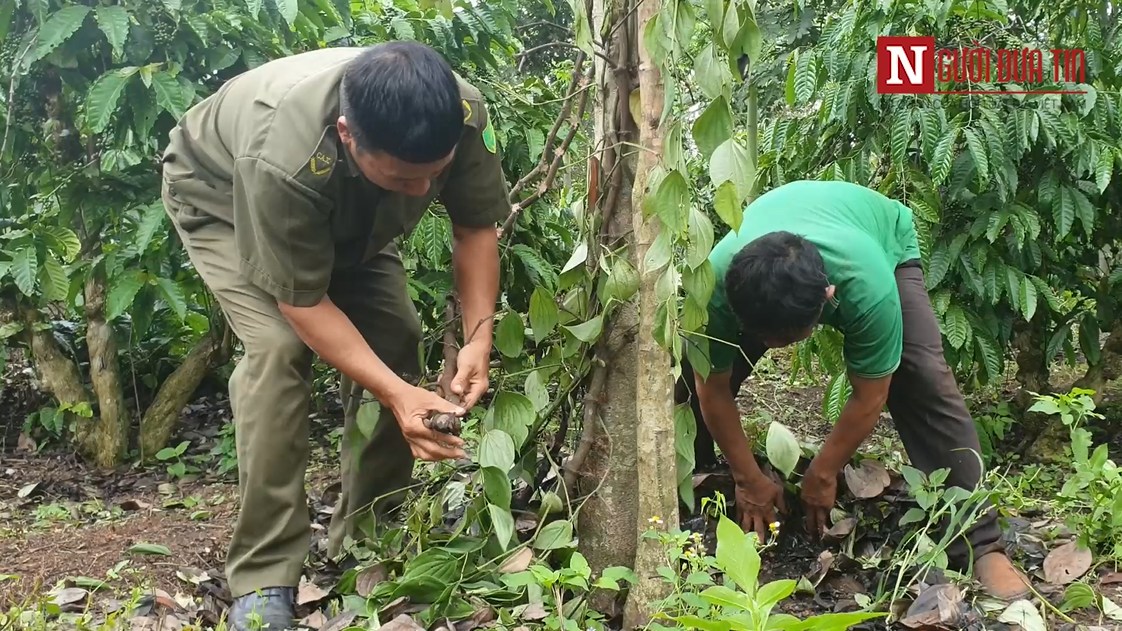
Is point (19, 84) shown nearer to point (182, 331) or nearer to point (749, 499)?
Result: point (182, 331)

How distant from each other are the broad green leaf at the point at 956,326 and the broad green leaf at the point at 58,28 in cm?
277

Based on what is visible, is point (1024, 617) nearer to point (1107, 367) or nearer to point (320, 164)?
point (320, 164)

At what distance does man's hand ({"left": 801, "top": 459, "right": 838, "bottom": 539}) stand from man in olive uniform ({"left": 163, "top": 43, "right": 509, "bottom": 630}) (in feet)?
3.04

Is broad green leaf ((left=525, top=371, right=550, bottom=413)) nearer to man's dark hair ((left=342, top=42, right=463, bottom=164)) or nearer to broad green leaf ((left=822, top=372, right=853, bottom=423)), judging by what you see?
man's dark hair ((left=342, top=42, right=463, bottom=164))

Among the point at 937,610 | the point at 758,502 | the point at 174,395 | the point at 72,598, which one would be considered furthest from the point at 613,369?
the point at 174,395

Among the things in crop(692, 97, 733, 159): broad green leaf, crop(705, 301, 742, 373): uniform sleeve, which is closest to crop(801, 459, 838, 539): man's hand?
crop(705, 301, 742, 373): uniform sleeve

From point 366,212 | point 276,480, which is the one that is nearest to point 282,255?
point 366,212

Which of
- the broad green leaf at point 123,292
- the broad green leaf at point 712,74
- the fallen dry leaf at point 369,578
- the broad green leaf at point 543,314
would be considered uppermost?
the broad green leaf at point 712,74

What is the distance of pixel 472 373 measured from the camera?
78.0 inches

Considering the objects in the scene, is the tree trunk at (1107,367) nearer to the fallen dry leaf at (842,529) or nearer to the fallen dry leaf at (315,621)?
the fallen dry leaf at (842,529)

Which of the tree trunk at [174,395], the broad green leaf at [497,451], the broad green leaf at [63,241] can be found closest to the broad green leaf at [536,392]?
the broad green leaf at [497,451]

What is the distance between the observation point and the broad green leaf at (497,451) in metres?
1.83

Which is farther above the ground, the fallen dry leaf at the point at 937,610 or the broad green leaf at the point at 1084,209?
the broad green leaf at the point at 1084,209

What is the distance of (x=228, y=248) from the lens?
2062 millimetres
